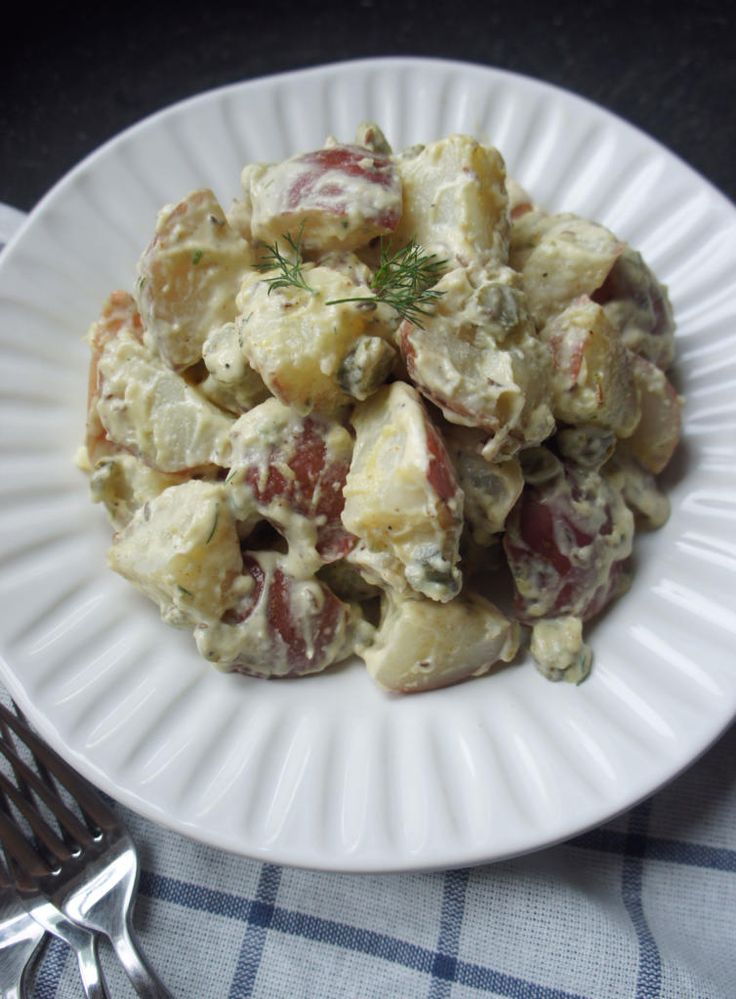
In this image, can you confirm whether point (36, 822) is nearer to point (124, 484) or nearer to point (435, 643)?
point (124, 484)

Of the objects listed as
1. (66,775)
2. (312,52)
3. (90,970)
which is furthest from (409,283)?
(312,52)

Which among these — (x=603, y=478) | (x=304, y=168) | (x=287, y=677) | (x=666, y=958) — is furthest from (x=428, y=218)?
(x=666, y=958)

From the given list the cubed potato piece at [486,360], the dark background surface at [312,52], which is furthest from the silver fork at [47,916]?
the dark background surface at [312,52]

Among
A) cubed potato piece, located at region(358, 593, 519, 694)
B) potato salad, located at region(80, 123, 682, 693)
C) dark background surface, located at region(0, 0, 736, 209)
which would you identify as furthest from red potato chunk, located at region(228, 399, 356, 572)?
dark background surface, located at region(0, 0, 736, 209)

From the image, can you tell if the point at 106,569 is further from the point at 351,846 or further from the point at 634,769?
the point at 634,769

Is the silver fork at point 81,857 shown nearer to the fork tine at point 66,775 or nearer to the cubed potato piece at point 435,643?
the fork tine at point 66,775

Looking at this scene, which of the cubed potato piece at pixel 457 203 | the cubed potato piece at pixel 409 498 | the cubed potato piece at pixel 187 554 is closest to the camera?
the cubed potato piece at pixel 409 498

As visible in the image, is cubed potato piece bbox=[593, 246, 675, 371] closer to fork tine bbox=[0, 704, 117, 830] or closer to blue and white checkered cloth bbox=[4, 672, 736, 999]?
blue and white checkered cloth bbox=[4, 672, 736, 999]
